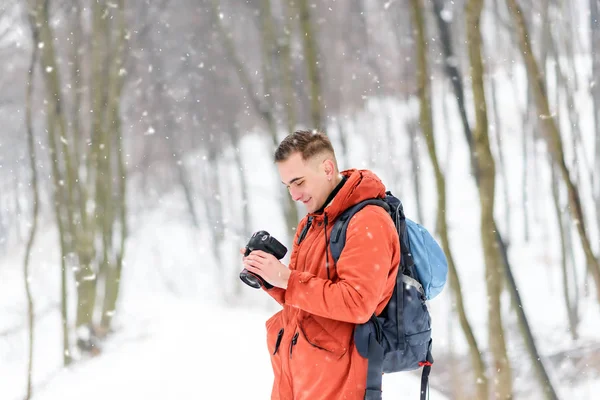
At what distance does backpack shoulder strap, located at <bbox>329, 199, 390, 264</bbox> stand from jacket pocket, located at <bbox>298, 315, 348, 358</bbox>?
135 mm

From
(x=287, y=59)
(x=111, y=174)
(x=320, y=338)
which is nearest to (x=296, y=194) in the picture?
(x=320, y=338)

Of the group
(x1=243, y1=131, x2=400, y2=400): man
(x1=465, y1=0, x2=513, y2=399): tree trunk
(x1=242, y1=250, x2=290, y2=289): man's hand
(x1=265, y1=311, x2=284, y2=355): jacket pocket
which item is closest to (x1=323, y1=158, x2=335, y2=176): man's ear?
(x1=243, y1=131, x2=400, y2=400): man

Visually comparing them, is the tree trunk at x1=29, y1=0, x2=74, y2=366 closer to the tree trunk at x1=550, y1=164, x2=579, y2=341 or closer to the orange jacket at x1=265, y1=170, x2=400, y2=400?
the orange jacket at x1=265, y1=170, x2=400, y2=400

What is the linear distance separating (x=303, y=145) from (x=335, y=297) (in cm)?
33

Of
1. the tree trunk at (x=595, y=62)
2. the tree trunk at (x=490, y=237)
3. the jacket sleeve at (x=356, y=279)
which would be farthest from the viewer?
the tree trunk at (x=595, y=62)

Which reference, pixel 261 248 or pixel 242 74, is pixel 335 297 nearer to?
pixel 261 248

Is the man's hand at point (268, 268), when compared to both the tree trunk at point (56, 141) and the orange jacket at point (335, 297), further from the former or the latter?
the tree trunk at point (56, 141)

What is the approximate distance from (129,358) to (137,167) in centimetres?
187

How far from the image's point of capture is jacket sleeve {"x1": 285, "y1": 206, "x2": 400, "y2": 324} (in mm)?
974

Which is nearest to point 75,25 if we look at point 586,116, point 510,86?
point 510,86

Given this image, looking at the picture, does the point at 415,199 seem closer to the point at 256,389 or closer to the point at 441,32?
the point at 441,32

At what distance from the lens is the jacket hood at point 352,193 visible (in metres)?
1.09

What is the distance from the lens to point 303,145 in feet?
3.70

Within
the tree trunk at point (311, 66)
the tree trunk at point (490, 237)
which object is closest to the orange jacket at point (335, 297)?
the tree trunk at point (490, 237)
